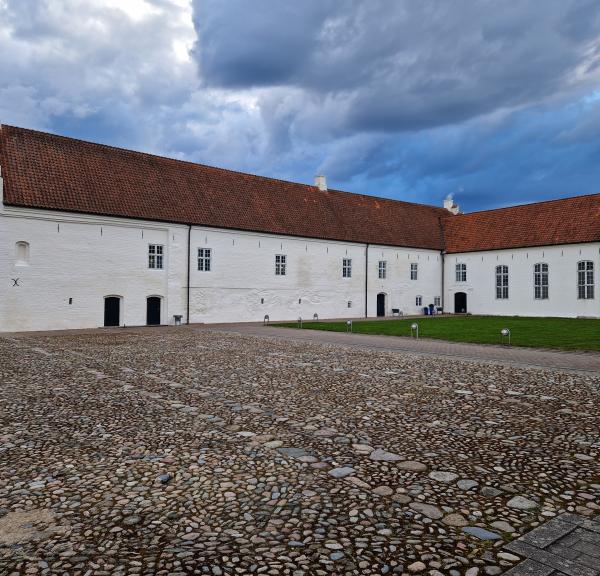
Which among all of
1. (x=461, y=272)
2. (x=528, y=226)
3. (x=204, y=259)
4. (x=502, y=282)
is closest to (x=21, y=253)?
(x=204, y=259)

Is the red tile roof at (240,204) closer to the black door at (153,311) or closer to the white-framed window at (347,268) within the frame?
the white-framed window at (347,268)

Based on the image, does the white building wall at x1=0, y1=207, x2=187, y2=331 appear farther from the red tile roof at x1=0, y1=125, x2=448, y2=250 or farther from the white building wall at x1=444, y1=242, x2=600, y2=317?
the white building wall at x1=444, y1=242, x2=600, y2=317

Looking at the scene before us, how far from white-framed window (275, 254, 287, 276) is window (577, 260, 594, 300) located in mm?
18413

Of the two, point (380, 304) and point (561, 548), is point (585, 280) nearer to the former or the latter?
point (380, 304)

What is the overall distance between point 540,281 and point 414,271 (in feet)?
27.5

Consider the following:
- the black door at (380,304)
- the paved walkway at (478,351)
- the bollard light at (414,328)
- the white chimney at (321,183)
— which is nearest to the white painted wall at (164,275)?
the black door at (380,304)

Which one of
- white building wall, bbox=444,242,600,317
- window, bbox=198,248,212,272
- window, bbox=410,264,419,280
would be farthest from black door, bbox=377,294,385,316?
window, bbox=198,248,212,272

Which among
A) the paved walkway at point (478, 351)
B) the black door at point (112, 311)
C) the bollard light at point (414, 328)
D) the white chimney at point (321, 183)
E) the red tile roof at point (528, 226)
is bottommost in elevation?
the paved walkway at point (478, 351)

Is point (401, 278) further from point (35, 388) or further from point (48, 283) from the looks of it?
point (35, 388)

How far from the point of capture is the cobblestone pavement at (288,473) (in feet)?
8.99

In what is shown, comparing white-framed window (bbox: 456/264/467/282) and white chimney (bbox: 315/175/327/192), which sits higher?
white chimney (bbox: 315/175/327/192)

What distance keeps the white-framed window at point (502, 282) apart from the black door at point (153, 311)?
76.7ft

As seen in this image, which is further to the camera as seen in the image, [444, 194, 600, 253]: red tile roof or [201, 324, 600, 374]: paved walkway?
[444, 194, 600, 253]: red tile roof

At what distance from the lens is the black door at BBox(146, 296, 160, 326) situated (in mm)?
24297
